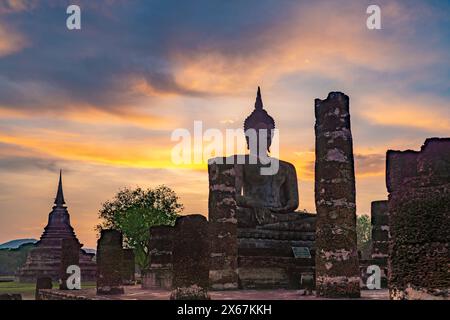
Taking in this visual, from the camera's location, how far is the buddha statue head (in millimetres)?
24859

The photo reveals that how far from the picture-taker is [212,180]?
58.0 ft

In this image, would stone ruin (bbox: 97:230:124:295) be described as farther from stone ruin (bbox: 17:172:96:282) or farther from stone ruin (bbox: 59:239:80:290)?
stone ruin (bbox: 17:172:96:282)

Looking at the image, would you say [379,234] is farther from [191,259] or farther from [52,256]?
[52,256]

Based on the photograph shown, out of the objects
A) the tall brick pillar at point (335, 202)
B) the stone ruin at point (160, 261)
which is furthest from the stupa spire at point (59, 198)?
the tall brick pillar at point (335, 202)

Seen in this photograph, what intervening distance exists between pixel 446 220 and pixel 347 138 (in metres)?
8.30

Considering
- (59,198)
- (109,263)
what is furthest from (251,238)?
(59,198)

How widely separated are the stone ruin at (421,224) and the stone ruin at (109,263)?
1170 cm

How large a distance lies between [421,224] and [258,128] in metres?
20.1

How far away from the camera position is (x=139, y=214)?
3944cm

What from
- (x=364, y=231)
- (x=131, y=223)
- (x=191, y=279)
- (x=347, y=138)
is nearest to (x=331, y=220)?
(x=347, y=138)

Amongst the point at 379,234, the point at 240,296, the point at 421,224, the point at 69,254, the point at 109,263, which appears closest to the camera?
the point at 421,224

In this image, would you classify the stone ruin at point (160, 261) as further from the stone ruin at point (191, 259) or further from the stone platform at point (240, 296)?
the stone ruin at point (191, 259)

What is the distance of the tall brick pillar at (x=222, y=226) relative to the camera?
1683 cm
